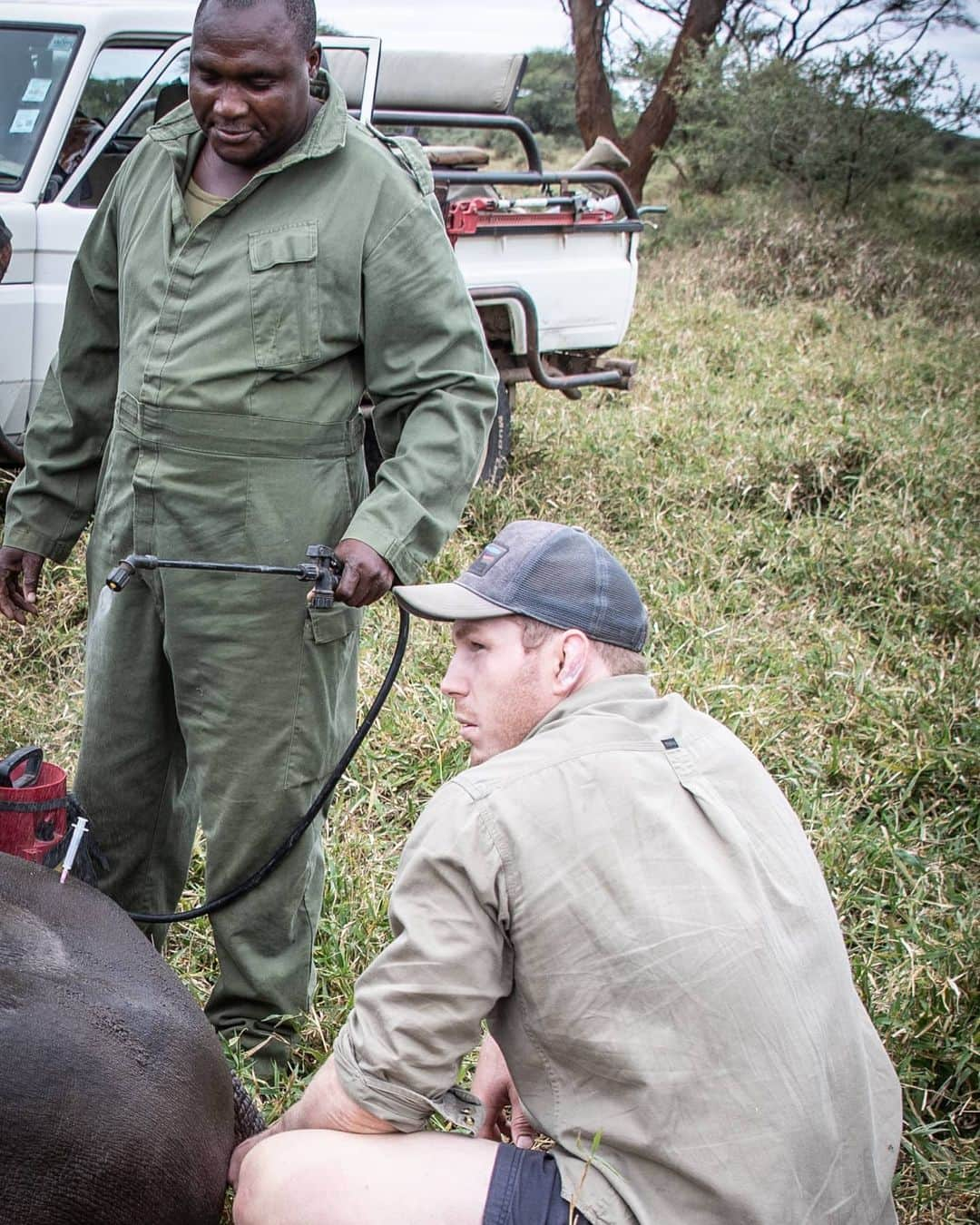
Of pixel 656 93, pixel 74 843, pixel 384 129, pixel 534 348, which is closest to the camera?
pixel 74 843

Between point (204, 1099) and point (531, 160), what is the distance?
18.3 ft

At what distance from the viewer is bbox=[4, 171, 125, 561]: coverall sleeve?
2.80 meters

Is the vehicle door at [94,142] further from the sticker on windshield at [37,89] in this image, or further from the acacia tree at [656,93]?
the acacia tree at [656,93]

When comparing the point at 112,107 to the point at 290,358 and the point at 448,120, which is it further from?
the point at 290,358

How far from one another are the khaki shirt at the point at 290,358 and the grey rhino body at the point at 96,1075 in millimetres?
760

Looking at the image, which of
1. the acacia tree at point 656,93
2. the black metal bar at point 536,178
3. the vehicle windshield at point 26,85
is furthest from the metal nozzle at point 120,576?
the acacia tree at point 656,93

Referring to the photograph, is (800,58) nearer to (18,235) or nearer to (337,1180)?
(18,235)

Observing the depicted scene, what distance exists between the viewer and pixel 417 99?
679 centimetres

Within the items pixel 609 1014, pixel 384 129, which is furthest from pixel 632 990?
pixel 384 129

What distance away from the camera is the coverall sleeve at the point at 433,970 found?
177 centimetres

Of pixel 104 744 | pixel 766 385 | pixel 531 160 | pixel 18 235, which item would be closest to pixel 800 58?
pixel 766 385

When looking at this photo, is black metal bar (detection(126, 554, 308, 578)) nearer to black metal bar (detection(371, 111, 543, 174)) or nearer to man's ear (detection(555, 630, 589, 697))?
man's ear (detection(555, 630, 589, 697))

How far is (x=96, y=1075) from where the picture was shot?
74.1 inches

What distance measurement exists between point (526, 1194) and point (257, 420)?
1.39m
